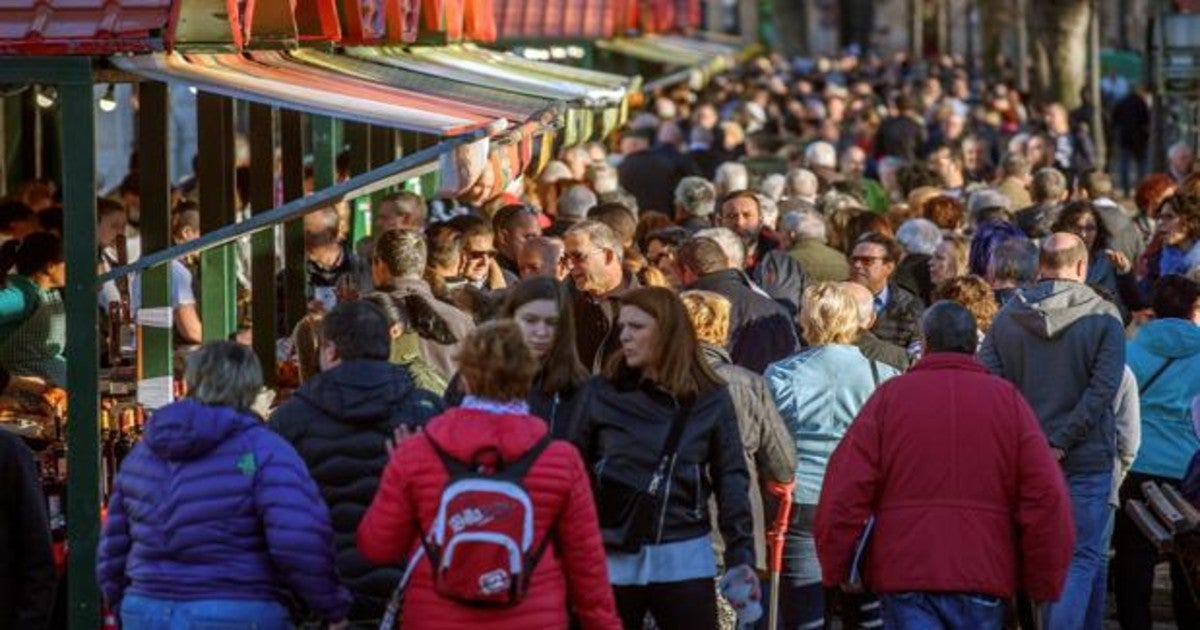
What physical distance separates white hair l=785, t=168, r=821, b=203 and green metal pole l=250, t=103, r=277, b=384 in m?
4.70

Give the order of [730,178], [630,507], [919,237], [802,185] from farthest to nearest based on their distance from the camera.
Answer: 1. [730,178]
2. [802,185]
3. [919,237]
4. [630,507]

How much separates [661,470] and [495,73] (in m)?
7.81

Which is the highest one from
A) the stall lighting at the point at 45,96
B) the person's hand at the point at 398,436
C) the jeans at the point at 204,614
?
the stall lighting at the point at 45,96

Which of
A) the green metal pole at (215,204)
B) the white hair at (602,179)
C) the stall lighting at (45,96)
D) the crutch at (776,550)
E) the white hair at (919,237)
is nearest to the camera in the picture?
the crutch at (776,550)

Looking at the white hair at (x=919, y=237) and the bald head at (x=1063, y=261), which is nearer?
the bald head at (x=1063, y=261)

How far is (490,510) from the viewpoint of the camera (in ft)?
25.4

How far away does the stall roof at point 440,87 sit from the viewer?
1267 centimetres

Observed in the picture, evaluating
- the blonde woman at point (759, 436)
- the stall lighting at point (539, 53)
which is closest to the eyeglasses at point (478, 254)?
the blonde woman at point (759, 436)

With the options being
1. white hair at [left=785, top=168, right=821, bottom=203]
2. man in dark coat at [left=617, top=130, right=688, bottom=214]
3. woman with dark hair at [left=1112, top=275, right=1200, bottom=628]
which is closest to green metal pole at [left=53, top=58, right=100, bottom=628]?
woman with dark hair at [left=1112, top=275, right=1200, bottom=628]

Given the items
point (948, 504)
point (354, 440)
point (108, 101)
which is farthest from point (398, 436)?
point (108, 101)

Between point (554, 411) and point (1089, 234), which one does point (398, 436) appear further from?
point (1089, 234)

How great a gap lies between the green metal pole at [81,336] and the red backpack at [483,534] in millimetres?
2833

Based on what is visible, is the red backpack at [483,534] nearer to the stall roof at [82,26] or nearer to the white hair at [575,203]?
the stall roof at [82,26]

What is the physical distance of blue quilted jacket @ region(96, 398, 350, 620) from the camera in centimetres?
805
